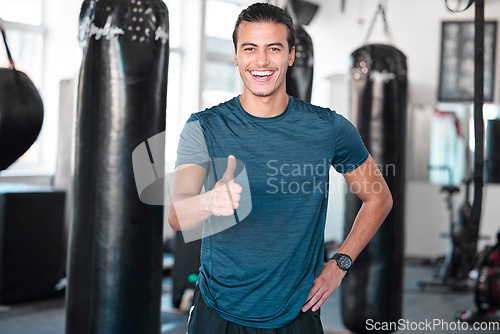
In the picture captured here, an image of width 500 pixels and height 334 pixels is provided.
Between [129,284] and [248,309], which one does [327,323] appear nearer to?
[129,284]

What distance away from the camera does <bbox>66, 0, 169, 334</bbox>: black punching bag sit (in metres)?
2.18

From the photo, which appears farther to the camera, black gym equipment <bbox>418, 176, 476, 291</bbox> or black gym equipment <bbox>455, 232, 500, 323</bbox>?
black gym equipment <bbox>418, 176, 476, 291</bbox>

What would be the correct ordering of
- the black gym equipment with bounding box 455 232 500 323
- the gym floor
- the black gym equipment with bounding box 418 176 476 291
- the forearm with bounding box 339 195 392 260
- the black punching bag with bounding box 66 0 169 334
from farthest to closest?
the black gym equipment with bounding box 418 176 476 291
the black gym equipment with bounding box 455 232 500 323
the gym floor
the black punching bag with bounding box 66 0 169 334
the forearm with bounding box 339 195 392 260

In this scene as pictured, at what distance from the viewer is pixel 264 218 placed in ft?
4.50

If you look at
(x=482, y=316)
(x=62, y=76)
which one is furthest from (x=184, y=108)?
(x=482, y=316)

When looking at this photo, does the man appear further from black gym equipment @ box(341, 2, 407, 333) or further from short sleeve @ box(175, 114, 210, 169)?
black gym equipment @ box(341, 2, 407, 333)

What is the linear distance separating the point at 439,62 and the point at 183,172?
20.3ft

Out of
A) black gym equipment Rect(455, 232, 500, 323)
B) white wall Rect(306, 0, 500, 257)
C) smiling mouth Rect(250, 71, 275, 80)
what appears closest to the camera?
smiling mouth Rect(250, 71, 275, 80)

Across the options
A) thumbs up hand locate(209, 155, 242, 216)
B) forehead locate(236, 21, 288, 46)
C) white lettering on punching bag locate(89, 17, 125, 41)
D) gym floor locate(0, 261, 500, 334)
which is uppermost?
white lettering on punching bag locate(89, 17, 125, 41)

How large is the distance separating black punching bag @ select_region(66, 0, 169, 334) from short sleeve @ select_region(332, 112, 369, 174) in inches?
38.9

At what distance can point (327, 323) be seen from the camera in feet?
13.6

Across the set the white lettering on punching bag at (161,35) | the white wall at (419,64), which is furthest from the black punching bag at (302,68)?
the white wall at (419,64)

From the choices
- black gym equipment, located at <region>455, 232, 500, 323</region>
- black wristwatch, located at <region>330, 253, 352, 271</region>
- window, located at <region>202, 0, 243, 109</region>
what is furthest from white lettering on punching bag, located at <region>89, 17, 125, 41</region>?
window, located at <region>202, 0, 243, 109</region>

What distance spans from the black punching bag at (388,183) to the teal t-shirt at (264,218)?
1840mm
